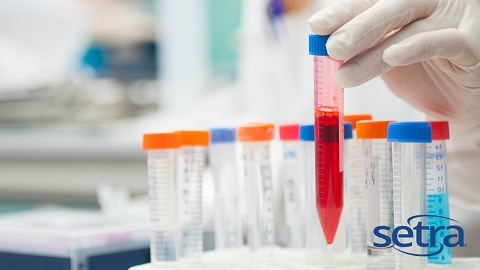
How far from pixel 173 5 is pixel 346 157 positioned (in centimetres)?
320

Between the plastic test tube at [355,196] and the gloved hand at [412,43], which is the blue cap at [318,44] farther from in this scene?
the plastic test tube at [355,196]

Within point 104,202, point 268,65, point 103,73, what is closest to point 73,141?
point 268,65

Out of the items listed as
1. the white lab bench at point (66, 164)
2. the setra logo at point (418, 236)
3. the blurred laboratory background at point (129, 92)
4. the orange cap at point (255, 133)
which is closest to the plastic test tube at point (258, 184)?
the orange cap at point (255, 133)

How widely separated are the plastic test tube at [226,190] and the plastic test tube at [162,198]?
0.18 metres

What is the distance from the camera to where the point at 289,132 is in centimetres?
132

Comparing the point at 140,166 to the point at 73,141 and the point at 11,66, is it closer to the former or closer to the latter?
the point at 73,141

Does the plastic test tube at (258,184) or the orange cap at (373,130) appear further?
the plastic test tube at (258,184)

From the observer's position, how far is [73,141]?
3.10 metres

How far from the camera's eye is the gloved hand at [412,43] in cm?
107

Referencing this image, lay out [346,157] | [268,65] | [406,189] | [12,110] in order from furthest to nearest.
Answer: [12,110], [268,65], [346,157], [406,189]

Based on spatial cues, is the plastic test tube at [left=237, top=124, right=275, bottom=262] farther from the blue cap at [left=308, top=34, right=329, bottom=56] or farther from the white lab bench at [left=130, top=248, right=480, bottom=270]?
the blue cap at [left=308, top=34, right=329, bottom=56]

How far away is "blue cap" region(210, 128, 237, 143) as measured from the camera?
137 centimetres

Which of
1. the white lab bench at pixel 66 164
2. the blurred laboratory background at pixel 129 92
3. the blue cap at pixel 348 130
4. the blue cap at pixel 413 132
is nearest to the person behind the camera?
the blue cap at pixel 413 132

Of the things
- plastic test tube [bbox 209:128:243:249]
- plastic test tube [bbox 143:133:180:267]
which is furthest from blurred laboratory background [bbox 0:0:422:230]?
plastic test tube [bbox 143:133:180:267]
